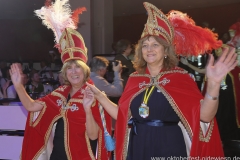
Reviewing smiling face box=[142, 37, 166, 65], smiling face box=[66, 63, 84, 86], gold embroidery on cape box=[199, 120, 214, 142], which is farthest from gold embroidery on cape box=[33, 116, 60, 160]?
gold embroidery on cape box=[199, 120, 214, 142]

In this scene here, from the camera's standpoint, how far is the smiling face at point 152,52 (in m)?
3.01

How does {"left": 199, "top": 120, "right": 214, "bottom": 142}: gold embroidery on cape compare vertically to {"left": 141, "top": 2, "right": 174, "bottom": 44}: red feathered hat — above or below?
below

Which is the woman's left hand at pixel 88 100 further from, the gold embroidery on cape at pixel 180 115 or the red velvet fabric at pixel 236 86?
the red velvet fabric at pixel 236 86

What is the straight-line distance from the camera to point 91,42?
10.6 metres

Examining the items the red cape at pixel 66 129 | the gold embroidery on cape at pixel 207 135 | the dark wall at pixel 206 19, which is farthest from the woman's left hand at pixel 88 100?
the dark wall at pixel 206 19

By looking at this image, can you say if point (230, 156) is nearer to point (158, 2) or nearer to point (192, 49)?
point (192, 49)

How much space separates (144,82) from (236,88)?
3.41m

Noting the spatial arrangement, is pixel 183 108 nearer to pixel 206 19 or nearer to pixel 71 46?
pixel 71 46

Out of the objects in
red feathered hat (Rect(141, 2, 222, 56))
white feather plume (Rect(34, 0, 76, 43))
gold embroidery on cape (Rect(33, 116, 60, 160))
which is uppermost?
white feather plume (Rect(34, 0, 76, 43))

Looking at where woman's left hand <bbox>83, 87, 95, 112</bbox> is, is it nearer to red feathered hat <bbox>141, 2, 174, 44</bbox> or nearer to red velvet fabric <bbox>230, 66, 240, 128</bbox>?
red feathered hat <bbox>141, 2, 174, 44</bbox>

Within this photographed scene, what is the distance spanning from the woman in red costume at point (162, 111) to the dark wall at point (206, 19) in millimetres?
10979

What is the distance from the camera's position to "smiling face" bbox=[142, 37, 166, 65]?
3010 millimetres

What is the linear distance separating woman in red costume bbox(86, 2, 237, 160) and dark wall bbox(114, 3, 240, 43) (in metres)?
11.0

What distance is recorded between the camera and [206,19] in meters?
15.2
